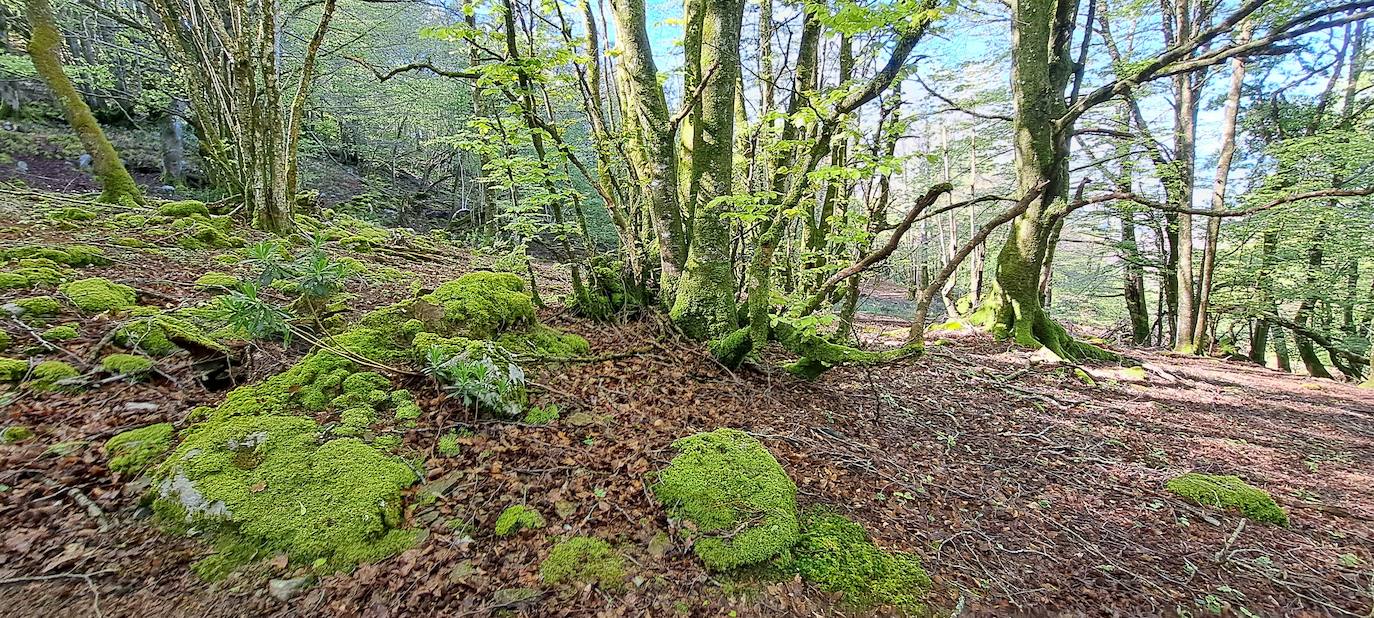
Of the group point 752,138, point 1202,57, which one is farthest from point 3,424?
point 1202,57

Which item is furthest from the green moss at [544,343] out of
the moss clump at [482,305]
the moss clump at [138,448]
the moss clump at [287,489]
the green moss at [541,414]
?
the moss clump at [138,448]

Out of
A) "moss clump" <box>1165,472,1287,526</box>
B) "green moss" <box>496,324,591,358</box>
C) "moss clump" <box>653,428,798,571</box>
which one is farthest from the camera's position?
"green moss" <box>496,324,591,358</box>

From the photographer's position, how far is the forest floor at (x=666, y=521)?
2088 millimetres

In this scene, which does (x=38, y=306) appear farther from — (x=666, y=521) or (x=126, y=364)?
(x=666, y=521)

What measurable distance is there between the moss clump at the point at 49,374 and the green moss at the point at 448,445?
81.1 inches

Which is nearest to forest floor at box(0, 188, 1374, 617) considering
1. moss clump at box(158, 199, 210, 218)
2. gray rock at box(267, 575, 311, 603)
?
gray rock at box(267, 575, 311, 603)

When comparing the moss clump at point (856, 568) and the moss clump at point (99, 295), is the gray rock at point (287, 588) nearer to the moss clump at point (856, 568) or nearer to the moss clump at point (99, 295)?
the moss clump at point (856, 568)

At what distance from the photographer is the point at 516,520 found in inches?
103

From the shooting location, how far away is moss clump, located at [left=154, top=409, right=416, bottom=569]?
2.23 metres

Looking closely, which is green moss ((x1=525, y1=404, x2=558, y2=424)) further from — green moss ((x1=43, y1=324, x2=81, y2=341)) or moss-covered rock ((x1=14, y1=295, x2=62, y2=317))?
moss-covered rock ((x1=14, y1=295, x2=62, y2=317))

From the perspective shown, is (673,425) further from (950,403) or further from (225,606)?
(950,403)

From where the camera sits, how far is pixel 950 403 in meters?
5.70

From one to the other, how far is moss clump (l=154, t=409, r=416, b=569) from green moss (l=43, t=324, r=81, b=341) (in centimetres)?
147

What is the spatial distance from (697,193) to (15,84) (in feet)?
68.6
